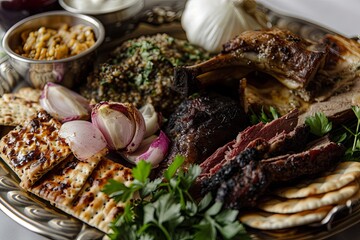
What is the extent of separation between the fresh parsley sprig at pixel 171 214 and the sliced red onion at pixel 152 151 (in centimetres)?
50

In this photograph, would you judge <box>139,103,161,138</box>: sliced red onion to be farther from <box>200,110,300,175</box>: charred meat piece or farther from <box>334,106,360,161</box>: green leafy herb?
<box>334,106,360,161</box>: green leafy herb

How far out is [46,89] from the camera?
3.19 m

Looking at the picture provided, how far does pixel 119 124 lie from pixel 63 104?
48 centimetres

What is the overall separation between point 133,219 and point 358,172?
113 centimetres

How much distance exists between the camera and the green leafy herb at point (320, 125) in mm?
2738

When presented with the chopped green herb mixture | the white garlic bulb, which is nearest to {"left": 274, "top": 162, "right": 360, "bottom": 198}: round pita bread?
the chopped green herb mixture

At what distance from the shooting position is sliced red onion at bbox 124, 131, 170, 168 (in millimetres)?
2840

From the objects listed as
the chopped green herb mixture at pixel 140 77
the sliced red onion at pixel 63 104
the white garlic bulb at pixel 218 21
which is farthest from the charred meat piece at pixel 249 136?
the white garlic bulb at pixel 218 21

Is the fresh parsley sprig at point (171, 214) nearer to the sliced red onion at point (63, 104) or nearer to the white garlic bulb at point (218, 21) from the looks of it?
the sliced red onion at point (63, 104)

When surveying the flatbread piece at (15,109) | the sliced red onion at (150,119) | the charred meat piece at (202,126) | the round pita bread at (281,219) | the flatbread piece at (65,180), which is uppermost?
the round pita bread at (281,219)

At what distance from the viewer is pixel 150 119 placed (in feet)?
10.3

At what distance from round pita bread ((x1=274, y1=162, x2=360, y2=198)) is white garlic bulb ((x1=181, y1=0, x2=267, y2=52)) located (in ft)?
4.86

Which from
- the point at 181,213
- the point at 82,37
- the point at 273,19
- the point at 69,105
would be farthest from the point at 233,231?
the point at 273,19

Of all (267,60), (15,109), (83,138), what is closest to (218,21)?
(267,60)
